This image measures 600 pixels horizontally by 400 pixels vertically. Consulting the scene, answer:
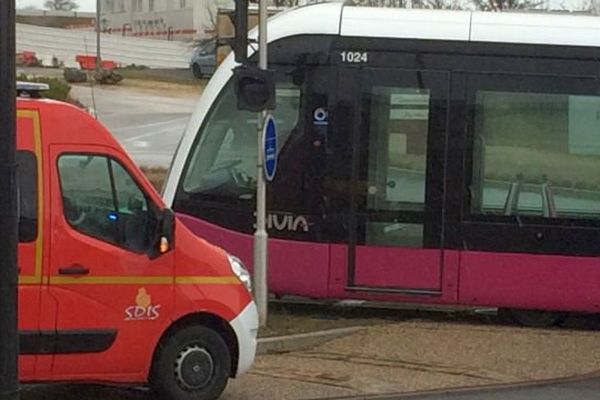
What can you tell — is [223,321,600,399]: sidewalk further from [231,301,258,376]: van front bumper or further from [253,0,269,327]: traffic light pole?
[253,0,269,327]: traffic light pole

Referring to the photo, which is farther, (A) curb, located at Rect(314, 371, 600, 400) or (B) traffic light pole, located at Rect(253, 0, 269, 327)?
(B) traffic light pole, located at Rect(253, 0, 269, 327)

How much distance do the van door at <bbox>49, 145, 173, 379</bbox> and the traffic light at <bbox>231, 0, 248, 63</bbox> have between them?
330 centimetres

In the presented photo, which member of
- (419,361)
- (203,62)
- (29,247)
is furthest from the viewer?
(203,62)

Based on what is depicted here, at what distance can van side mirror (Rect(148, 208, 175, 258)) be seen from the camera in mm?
8766

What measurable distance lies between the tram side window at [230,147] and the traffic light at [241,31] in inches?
60.0

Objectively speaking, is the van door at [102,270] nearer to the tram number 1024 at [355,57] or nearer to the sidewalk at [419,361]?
the sidewalk at [419,361]

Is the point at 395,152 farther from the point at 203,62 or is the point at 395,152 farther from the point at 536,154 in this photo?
the point at 203,62

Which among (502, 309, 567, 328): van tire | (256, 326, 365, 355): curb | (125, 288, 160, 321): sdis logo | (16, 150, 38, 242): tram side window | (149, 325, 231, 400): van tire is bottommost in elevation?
(502, 309, 567, 328): van tire

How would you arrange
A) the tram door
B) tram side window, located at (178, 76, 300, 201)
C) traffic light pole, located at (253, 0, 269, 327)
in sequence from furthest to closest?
tram side window, located at (178, 76, 300, 201) < the tram door < traffic light pole, located at (253, 0, 269, 327)

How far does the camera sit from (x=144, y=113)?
1438 inches

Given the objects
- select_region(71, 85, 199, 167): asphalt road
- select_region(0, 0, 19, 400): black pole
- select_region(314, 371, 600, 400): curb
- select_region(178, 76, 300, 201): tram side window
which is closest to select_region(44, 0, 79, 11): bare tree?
select_region(71, 85, 199, 167): asphalt road

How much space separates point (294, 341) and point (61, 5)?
3115cm

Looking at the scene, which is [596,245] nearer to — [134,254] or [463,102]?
[463,102]

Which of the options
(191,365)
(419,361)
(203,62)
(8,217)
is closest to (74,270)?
(191,365)
